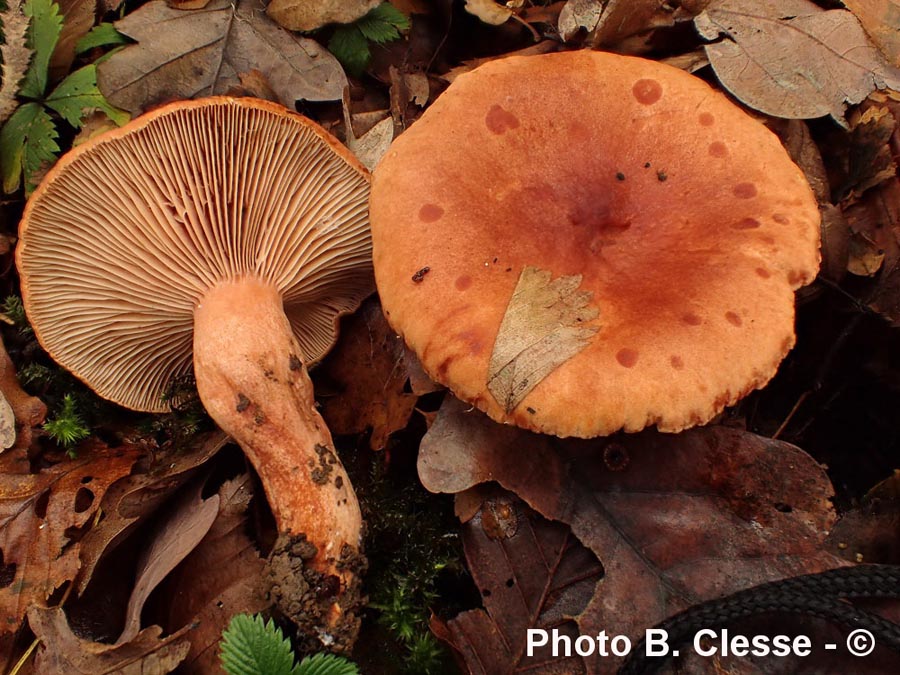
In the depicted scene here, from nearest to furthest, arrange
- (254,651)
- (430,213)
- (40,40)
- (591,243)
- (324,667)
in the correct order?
1. (254,651)
2. (324,667)
3. (430,213)
4. (591,243)
5. (40,40)

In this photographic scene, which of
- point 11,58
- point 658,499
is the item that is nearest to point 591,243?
point 658,499

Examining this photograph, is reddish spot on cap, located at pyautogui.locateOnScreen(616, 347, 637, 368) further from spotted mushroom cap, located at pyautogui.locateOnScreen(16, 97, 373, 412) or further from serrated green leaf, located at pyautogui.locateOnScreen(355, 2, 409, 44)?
serrated green leaf, located at pyautogui.locateOnScreen(355, 2, 409, 44)

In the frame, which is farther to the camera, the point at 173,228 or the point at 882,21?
the point at 882,21

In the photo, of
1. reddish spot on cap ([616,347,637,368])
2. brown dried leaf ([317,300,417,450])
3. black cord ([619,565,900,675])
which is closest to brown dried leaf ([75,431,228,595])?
brown dried leaf ([317,300,417,450])

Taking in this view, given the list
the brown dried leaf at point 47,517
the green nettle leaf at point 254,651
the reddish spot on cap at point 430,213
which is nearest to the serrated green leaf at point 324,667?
the green nettle leaf at point 254,651

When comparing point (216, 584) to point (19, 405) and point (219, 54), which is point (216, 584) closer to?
point (19, 405)

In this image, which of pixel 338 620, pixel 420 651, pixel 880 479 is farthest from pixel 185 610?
pixel 880 479

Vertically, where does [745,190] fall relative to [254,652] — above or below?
above
